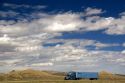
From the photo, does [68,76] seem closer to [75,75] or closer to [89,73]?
[75,75]

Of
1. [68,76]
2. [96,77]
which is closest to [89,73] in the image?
[96,77]

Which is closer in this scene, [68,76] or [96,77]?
[68,76]

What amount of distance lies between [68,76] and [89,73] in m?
11.8

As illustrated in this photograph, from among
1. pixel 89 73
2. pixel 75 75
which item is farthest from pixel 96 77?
pixel 75 75

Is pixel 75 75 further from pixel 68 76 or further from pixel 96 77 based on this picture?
pixel 96 77

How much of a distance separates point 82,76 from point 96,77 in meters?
7.36

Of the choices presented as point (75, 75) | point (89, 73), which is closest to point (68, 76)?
point (75, 75)

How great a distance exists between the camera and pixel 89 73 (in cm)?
11806

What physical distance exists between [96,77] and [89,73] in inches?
133

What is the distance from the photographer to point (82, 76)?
114 metres

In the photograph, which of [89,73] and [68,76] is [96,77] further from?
[68,76]

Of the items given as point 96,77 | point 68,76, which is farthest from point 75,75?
point 96,77

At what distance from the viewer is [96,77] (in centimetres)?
11850

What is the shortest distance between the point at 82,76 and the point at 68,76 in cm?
704
